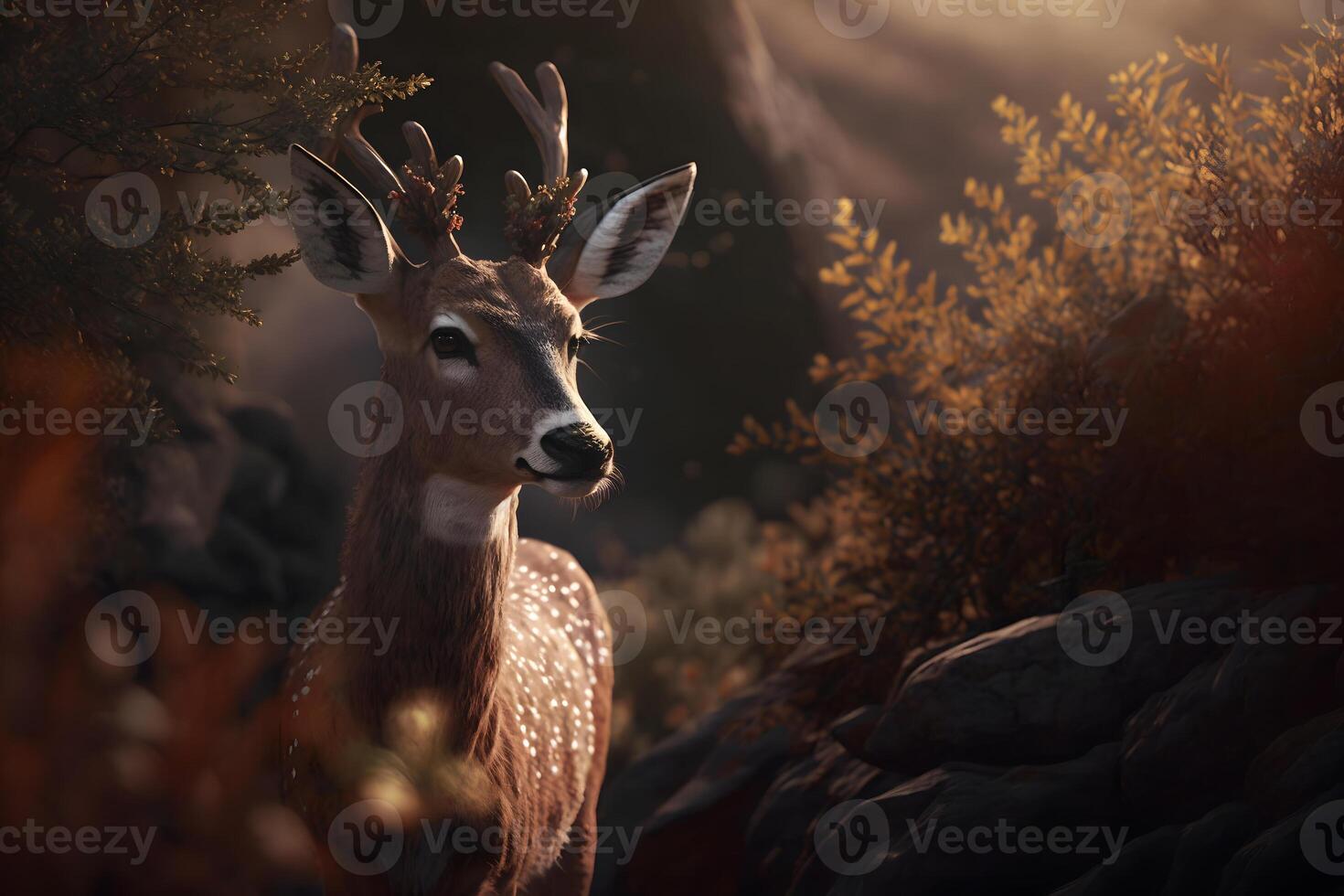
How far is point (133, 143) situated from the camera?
188 inches

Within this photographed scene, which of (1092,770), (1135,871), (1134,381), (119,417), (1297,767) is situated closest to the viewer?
(1297,767)

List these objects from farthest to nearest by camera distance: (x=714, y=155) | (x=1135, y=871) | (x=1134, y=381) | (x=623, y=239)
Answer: (x=714, y=155) → (x=1134, y=381) → (x=623, y=239) → (x=1135, y=871)

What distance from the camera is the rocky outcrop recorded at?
3926mm

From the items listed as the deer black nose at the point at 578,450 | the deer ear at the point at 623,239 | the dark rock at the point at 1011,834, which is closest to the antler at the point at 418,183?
the deer ear at the point at 623,239

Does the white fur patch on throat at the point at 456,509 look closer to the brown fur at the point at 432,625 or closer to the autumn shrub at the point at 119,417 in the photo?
the brown fur at the point at 432,625

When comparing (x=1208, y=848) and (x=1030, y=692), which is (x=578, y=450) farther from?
(x=1208, y=848)

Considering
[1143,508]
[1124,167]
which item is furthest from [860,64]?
[1143,508]

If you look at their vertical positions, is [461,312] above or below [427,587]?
above

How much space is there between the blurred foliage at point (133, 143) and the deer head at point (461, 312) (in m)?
0.25

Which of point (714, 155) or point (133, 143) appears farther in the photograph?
point (714, 155)

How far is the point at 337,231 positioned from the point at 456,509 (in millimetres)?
1173

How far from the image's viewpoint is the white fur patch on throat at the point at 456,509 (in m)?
4.39

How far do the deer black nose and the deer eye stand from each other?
568 millimetres

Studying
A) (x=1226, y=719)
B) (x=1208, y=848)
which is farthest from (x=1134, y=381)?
(x=1208, y=848)
